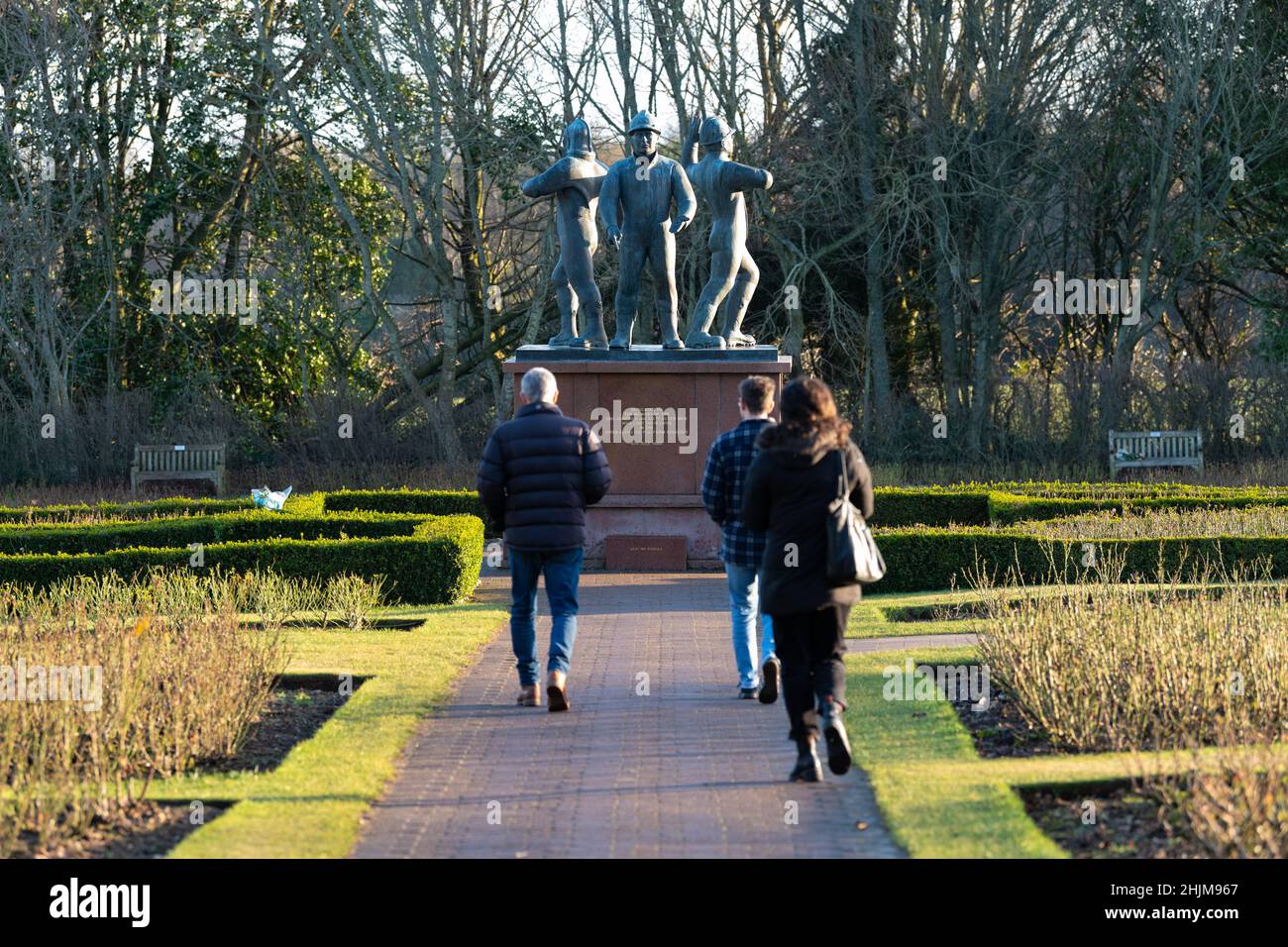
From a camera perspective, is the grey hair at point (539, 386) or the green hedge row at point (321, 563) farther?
the green hedge row at point (321, 563)

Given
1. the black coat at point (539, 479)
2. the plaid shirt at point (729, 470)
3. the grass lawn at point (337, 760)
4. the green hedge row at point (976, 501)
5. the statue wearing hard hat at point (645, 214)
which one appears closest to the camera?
the grass lawn at point (337, 760)

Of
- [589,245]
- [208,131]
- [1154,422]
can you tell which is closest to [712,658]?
[589,245]

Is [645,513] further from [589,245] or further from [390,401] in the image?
[390,401]

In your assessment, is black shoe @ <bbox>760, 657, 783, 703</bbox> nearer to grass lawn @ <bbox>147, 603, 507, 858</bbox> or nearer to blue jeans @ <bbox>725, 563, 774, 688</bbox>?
blue jeans @ <bbox>725, 563, 774, 688</bbox>

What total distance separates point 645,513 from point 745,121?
1388 centimetres

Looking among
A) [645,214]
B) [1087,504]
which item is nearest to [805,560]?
[645,214]

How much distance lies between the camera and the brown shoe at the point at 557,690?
9109 millimetres

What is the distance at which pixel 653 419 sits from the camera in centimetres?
1697

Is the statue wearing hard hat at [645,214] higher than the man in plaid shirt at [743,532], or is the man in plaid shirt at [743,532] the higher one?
the statue wearing hard hat at [645,214]

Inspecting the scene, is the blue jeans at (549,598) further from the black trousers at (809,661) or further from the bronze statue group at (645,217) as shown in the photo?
the bronze statue group at (645,217)

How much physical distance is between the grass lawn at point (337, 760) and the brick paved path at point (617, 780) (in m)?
0.13

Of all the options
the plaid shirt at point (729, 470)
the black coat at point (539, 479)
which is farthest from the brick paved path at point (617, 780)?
the plaid shirt at point (729, 470)

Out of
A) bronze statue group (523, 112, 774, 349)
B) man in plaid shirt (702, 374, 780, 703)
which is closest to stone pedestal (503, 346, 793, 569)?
bronze statue group (523, 112, 774, 349)

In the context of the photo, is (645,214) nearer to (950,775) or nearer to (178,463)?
(950,775)
